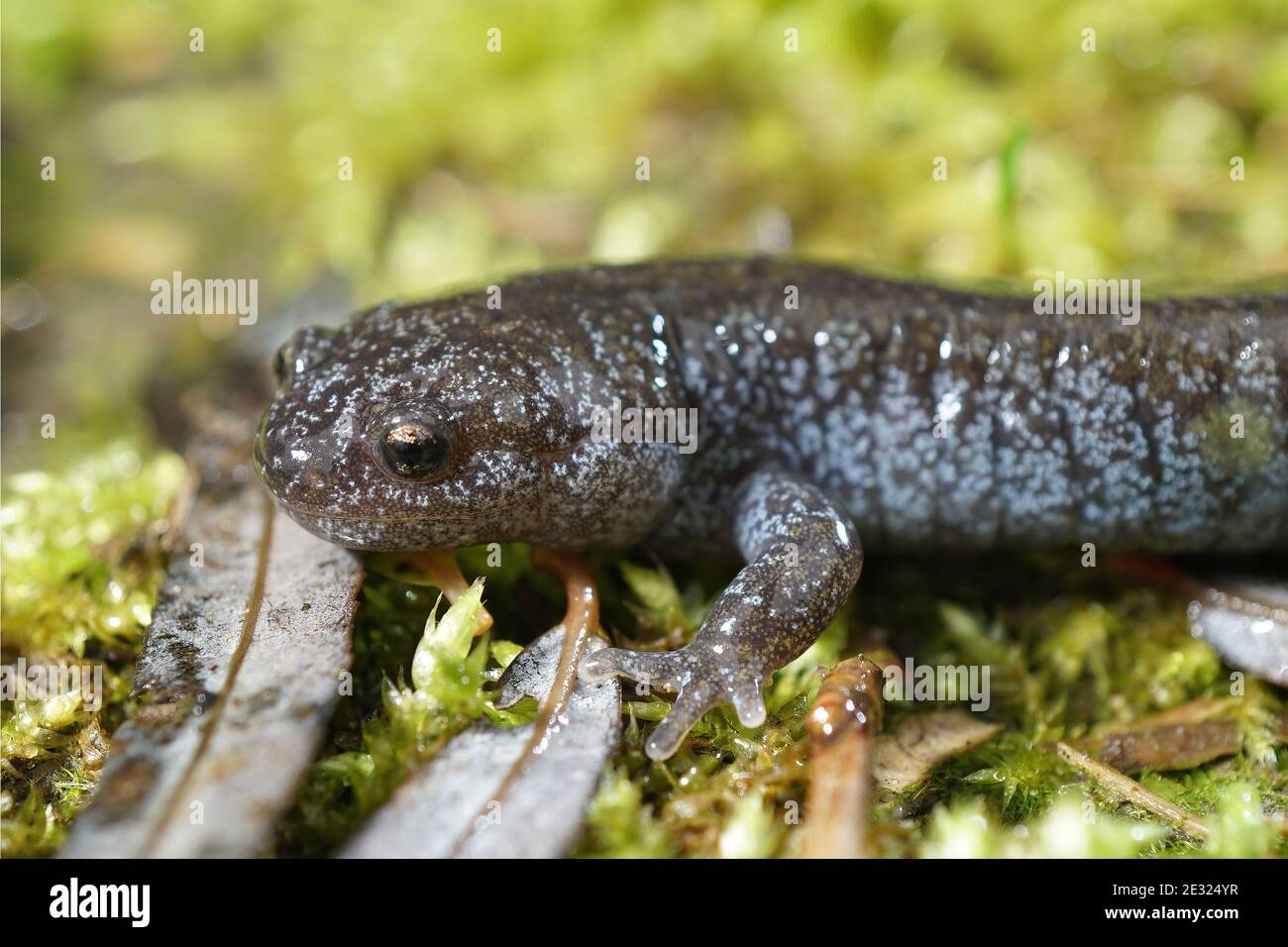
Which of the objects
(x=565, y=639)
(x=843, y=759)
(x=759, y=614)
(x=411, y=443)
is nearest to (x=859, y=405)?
(x=759, y=614)

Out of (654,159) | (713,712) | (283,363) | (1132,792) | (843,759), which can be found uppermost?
(654,159)

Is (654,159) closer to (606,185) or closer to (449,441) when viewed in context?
(606,185)

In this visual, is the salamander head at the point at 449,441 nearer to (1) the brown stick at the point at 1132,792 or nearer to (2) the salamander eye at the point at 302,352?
(2) the salamander eye at the point at 302,352

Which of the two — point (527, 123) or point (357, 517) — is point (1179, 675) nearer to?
point (357, 517)

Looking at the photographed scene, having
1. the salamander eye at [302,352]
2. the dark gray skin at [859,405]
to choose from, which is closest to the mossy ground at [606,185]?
the dark gray skin at [859,405]
